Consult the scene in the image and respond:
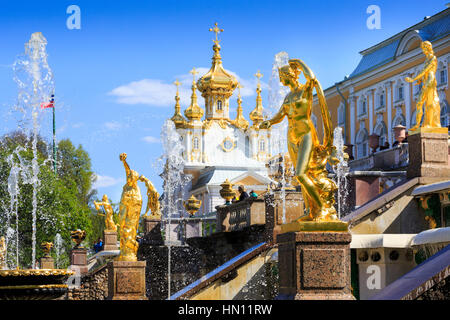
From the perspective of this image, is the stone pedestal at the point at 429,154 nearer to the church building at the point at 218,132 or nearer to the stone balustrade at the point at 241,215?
the stone balustrade at the point at 241,215

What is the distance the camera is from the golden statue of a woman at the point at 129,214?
1733cm

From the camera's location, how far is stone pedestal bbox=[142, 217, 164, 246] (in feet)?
85.7

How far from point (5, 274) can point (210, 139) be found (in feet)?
234

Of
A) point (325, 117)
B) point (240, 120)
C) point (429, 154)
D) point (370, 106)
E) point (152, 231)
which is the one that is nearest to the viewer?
point (325, 117)

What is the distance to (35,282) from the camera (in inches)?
368

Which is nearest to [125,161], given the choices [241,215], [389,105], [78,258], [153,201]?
[241,215]

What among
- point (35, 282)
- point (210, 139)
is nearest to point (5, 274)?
point (35, 282)

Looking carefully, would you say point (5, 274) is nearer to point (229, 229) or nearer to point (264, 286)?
point (264, 286)

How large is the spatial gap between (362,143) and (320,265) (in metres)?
47.7

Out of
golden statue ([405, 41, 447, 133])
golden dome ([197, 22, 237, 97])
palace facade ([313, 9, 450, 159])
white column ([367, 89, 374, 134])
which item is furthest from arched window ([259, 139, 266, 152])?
golden statue ([405, 41, 447, 133])

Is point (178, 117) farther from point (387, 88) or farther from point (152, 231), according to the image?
point (152, 231)

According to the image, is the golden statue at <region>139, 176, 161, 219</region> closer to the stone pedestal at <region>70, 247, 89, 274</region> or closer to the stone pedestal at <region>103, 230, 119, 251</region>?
the stone pedestal at <region>103, 230, 119, 251</region>

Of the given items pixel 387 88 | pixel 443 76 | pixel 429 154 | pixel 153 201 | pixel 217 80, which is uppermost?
pixel 217 80

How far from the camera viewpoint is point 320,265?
32.0 feet
